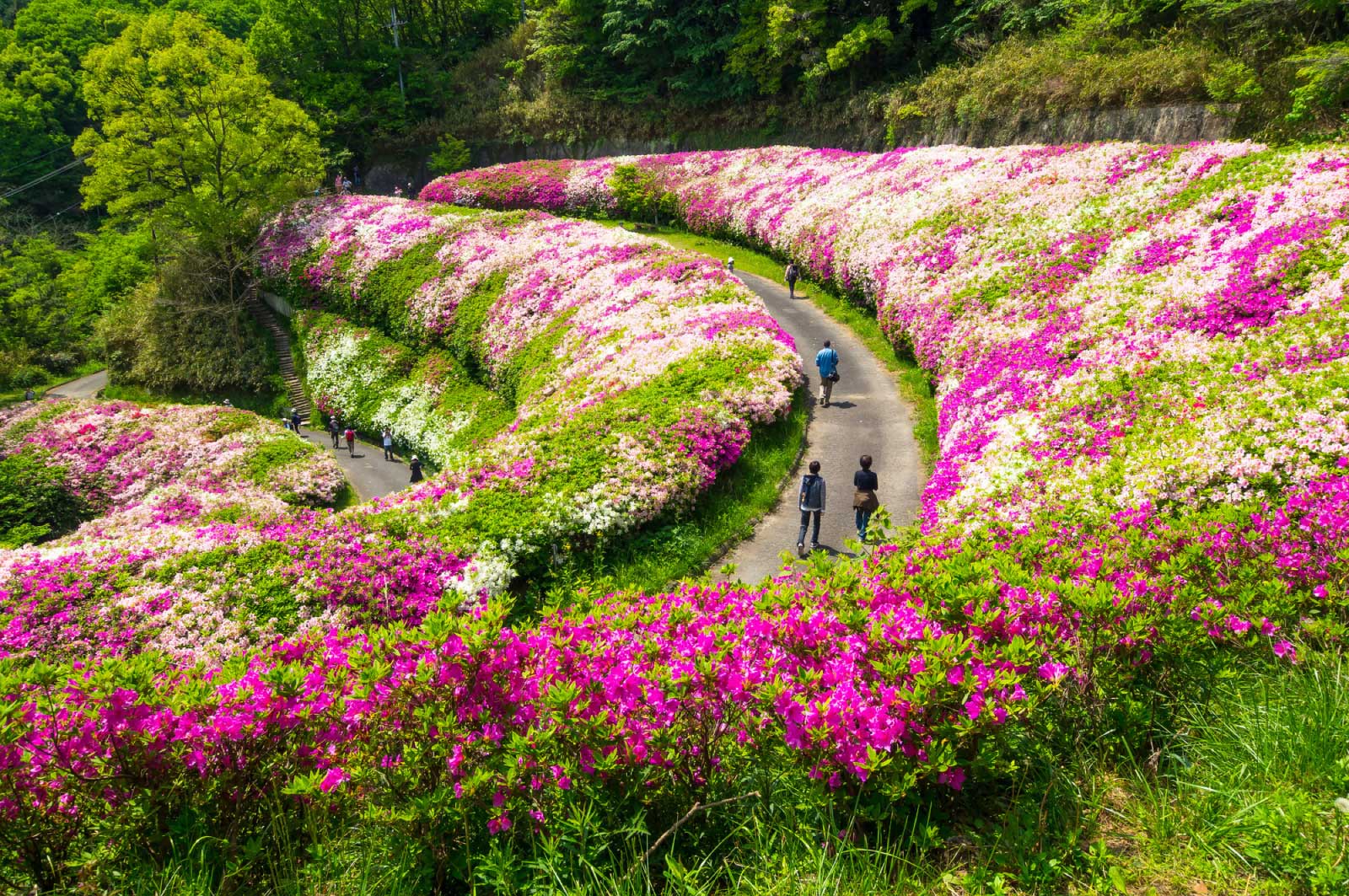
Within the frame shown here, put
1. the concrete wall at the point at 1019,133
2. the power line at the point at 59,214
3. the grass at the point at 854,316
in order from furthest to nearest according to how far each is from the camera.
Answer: the power line at the point at 59,214
the concrete wall at the point at 1019,133
the grass at the point at 854,316

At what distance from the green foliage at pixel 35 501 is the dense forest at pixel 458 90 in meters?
12.6

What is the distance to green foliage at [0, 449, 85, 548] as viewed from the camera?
23000mm

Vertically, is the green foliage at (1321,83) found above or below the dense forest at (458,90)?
below

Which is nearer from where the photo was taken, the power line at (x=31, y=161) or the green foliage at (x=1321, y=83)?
the green foliage at (x=1321, y=83)

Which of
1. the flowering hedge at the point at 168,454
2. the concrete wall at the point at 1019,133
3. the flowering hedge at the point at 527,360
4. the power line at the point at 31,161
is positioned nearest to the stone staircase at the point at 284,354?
the flowering hedge at the point at 527,360

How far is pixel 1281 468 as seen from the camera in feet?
29.2

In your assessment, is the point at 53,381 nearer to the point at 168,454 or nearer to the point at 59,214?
the point at 168,454

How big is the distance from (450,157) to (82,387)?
35253 millimetres

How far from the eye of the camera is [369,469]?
2906 cm

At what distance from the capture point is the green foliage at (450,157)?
2475 inches

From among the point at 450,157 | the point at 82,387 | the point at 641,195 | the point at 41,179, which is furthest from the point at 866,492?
the point at 41,179

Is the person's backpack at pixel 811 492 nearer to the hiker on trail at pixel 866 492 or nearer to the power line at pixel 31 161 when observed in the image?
the hiker on trail at pixel 866 492

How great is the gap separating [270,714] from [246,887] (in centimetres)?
103

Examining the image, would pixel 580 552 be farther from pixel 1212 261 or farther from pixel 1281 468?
pixel 1212 261
